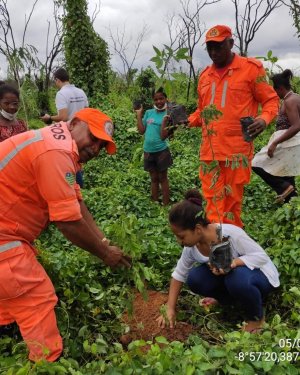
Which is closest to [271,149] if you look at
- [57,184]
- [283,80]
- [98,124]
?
[283,80]

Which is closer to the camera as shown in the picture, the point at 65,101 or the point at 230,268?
the point at 230,268

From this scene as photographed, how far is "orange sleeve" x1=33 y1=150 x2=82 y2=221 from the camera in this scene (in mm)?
1979

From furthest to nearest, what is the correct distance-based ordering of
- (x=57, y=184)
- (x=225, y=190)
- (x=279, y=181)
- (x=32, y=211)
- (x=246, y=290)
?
(x=279, y=181)
(x=225, y=190)
(x=246, y=290)
(x=32, y=211)
(x=57, y=184)

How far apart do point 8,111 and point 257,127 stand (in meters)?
2.30

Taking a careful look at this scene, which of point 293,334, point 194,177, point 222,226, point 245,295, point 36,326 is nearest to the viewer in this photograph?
point 293,334

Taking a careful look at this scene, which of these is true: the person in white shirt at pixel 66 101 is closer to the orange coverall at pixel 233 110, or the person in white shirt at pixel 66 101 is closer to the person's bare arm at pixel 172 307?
the orange coverall at pixel 233 110

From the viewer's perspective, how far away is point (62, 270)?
106 inches

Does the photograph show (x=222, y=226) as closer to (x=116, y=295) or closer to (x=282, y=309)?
(x=282, y=309)

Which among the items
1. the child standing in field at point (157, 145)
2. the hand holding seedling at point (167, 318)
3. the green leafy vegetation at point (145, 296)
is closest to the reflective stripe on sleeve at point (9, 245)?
the green leafy vegetation at point (145, 296)

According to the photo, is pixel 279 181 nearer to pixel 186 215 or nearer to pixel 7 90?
pixel 186 215

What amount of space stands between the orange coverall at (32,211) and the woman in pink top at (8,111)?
206 centimetres

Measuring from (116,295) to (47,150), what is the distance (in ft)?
4.28

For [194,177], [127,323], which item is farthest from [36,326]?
[194,177]

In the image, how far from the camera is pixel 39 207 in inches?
87.0
